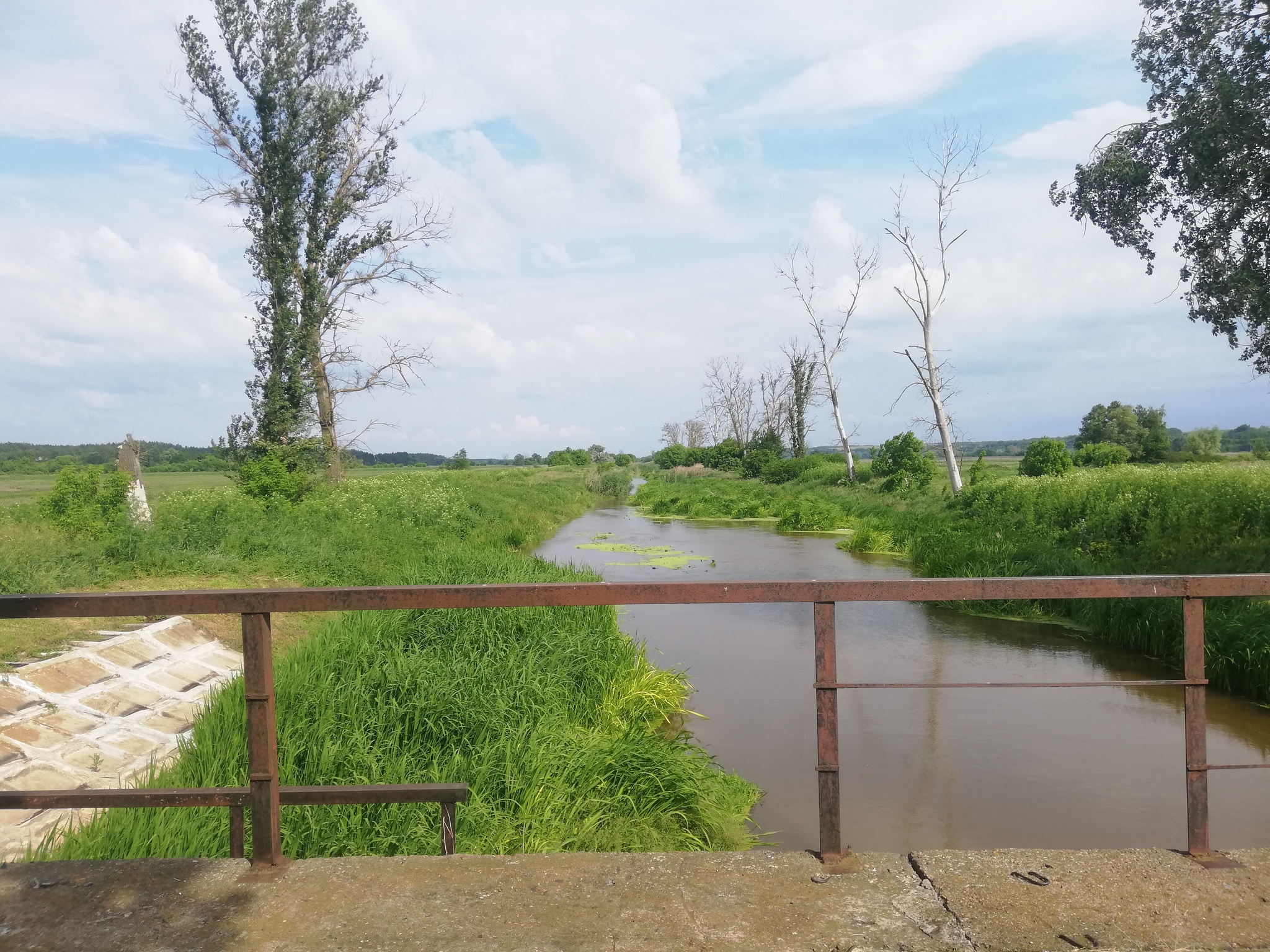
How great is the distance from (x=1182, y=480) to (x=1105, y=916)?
1226cm

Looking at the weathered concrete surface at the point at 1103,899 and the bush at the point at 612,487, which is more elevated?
the bush at the point at 612,487

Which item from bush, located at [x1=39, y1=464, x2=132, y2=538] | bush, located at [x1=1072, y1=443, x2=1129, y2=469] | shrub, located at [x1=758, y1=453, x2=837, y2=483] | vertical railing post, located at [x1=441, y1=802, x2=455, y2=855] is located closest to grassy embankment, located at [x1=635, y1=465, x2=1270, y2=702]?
vertical railing post, located at [x1=441, y1=802, x2=455, y2=855]

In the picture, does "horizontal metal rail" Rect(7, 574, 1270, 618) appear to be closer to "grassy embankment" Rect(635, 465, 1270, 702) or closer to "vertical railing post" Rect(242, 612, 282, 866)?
"vertical railing post" Rect(242, 612, 282, 866)

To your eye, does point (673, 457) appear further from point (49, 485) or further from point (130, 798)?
point (130, 798)

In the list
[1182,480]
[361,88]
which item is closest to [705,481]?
[361,88]

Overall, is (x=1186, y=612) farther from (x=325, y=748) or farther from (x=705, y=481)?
(x=705, y=481)

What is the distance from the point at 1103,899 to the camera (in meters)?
2.48

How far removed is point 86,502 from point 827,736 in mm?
11892

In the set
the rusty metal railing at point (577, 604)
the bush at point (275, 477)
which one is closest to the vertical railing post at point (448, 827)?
the rusty metal railing at point (577, 604)

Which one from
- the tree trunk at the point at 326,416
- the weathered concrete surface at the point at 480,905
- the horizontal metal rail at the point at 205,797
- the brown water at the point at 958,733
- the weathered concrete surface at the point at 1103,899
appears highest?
the tree trunk at the point at 326,416

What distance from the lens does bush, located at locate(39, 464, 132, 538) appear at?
37.8 ft

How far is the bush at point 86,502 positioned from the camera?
11.5 m

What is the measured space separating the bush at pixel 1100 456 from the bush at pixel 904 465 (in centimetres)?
449

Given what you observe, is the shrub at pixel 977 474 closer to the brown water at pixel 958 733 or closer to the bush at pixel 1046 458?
the bush at pixel 1046 458
